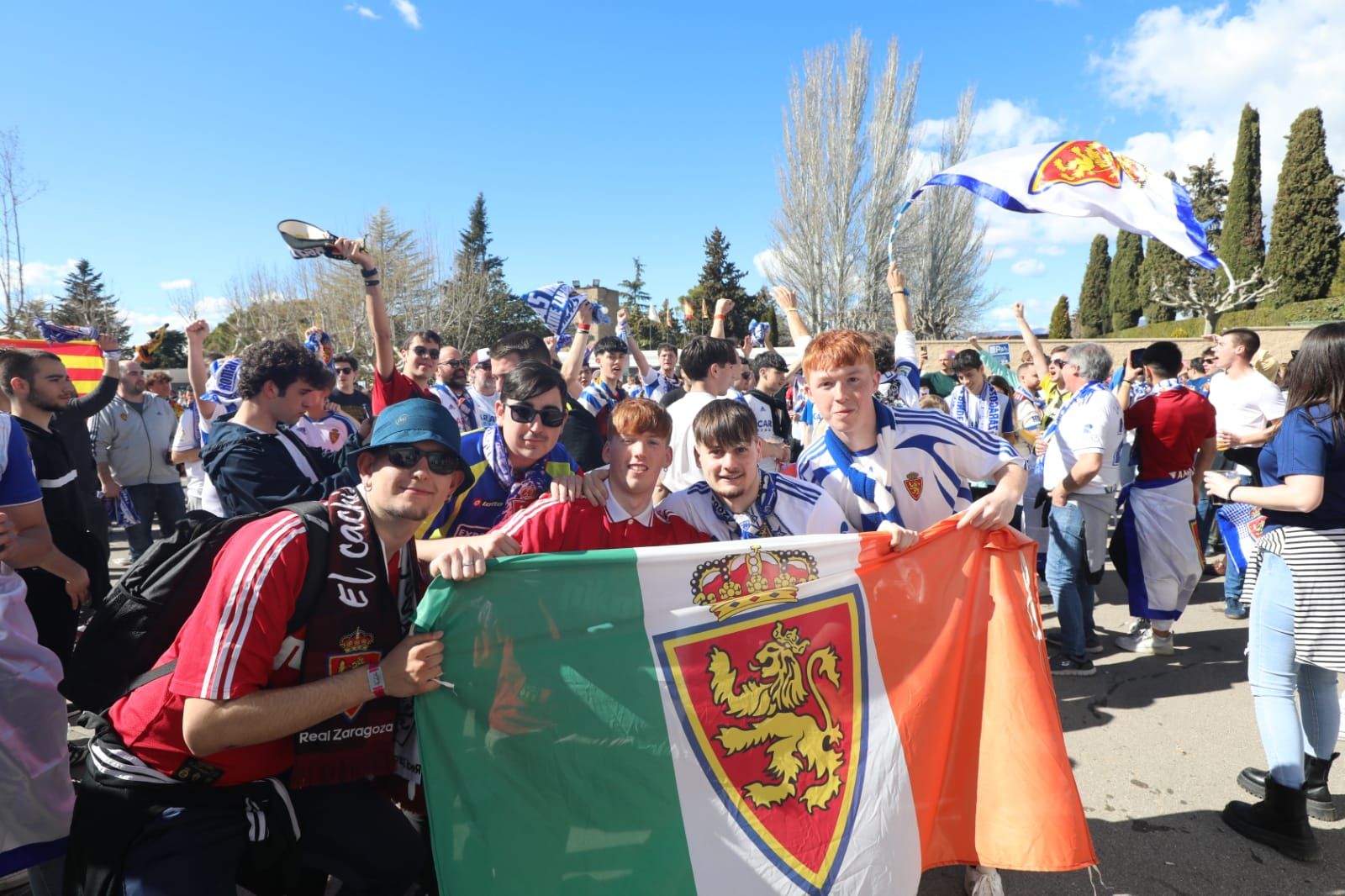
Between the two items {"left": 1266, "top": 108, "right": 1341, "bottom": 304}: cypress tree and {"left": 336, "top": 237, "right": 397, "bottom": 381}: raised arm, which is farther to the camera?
{"left": 1266, "top": 108, "right": 1341, "bottom": 304}: cypress tree

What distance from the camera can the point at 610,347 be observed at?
19.2 feet

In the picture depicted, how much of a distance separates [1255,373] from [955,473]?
4841 mm

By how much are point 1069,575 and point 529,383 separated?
12.7 ft

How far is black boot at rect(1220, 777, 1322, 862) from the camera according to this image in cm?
286

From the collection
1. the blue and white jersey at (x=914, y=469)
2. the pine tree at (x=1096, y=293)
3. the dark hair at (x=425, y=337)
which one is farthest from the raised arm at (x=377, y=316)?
the pine tree at (x=1096, y=293)

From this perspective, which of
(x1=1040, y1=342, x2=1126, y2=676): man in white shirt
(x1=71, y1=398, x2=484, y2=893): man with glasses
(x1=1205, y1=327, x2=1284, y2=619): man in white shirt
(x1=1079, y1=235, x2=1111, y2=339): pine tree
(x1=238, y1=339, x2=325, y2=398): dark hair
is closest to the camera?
(x1=71, y1=398, x2=484, y2=893): man with glasses

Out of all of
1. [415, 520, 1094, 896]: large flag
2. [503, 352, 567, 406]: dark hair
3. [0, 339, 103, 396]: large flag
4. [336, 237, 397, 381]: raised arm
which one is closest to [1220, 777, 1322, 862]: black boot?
[415, 520, 1094, 896]: large flag

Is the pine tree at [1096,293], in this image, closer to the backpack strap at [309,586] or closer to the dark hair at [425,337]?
the dark hair at [425,337]

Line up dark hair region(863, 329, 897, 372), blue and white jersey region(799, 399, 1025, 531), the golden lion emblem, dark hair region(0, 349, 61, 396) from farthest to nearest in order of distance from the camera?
dark hair region(863, 329, 897, 372)
dark hair region(0, 349, 61, 396)
blue and white jersey region(799, 399, 1025, 531)
the golden lion emblem

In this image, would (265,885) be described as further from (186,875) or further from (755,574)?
(755,574)

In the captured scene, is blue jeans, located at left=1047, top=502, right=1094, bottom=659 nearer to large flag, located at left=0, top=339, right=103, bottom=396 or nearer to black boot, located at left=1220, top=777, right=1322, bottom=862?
black boot, located at left=1220, top=777, right=1322, bottom=862

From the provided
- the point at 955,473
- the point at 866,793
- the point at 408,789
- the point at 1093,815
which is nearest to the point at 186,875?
the point at 408,789

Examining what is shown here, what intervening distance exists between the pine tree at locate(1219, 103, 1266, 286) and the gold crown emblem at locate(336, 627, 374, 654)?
35551 mm

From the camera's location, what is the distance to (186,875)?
5.96ft
